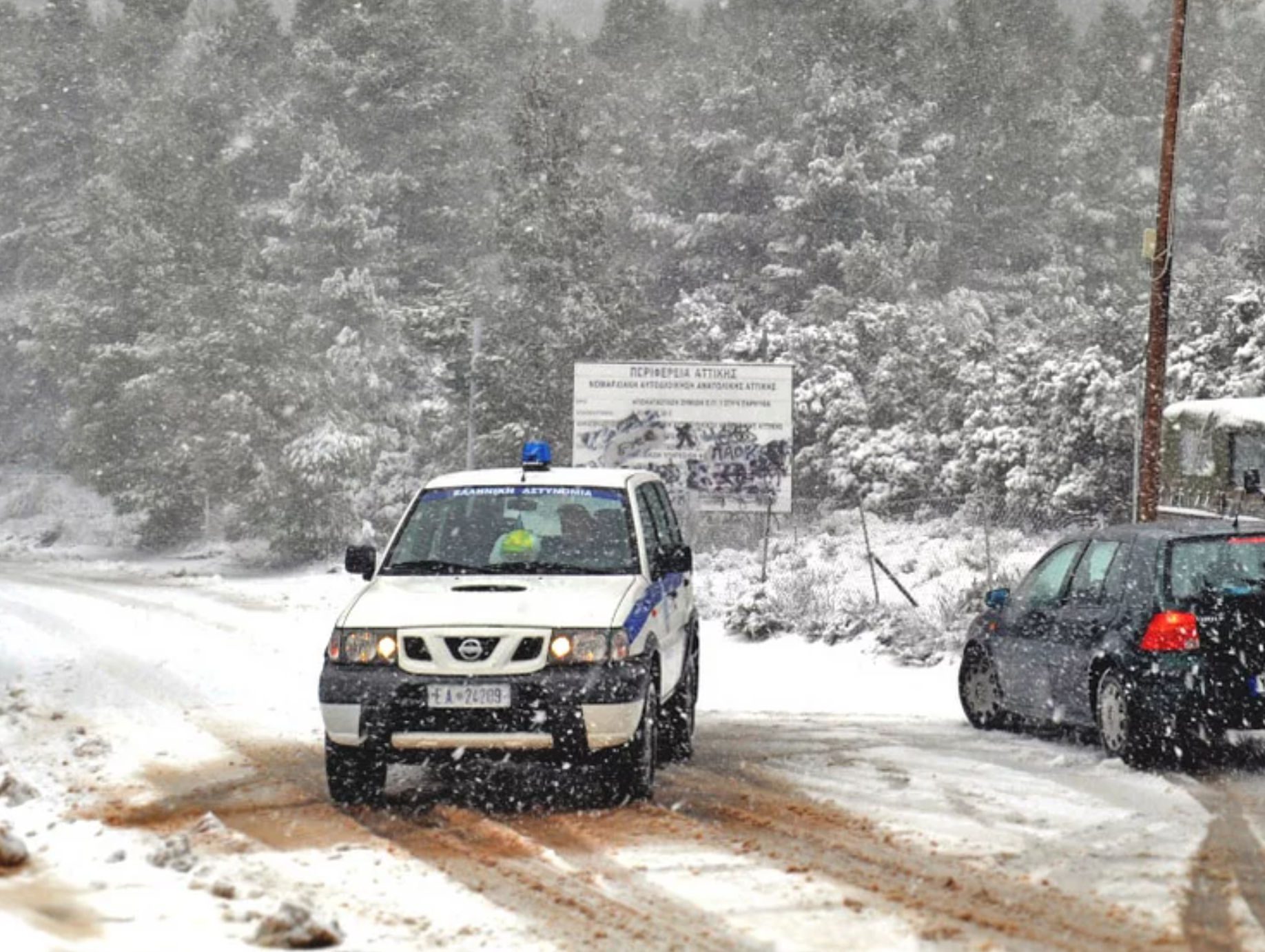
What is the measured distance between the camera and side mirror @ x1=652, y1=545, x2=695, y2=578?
9258 mm

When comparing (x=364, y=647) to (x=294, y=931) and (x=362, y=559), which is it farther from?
(x=294, y=931)

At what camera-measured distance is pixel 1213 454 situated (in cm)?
2609

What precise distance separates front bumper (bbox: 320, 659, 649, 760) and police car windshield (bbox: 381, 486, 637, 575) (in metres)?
1.14

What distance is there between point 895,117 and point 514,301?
52.1ft

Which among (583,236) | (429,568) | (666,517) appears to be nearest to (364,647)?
(429,568)

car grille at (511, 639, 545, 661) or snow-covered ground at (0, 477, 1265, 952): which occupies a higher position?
car grille at (511, 639, 545, 661)

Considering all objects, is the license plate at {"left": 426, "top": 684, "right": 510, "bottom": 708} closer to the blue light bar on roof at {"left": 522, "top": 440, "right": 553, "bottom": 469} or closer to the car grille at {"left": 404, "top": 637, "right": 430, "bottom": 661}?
the car grille at {"left": 404, "top": 637, "right": 430, "bottom": 661}

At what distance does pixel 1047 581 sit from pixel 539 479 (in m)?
3.56

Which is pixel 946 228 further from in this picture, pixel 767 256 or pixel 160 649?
pixel 160 649

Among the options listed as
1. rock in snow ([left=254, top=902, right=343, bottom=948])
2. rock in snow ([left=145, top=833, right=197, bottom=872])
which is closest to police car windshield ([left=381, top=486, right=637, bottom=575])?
rock in snow ([left=145, top=833, right=197, bottom=872])

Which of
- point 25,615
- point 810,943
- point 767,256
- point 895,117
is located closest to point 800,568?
point 25,615

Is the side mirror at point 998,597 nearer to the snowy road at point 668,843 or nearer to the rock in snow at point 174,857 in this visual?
the snowy road at point 668,843

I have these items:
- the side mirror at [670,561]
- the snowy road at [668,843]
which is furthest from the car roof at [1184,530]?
the side mirror at [670,561]

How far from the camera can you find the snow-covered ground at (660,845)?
5684 mm
